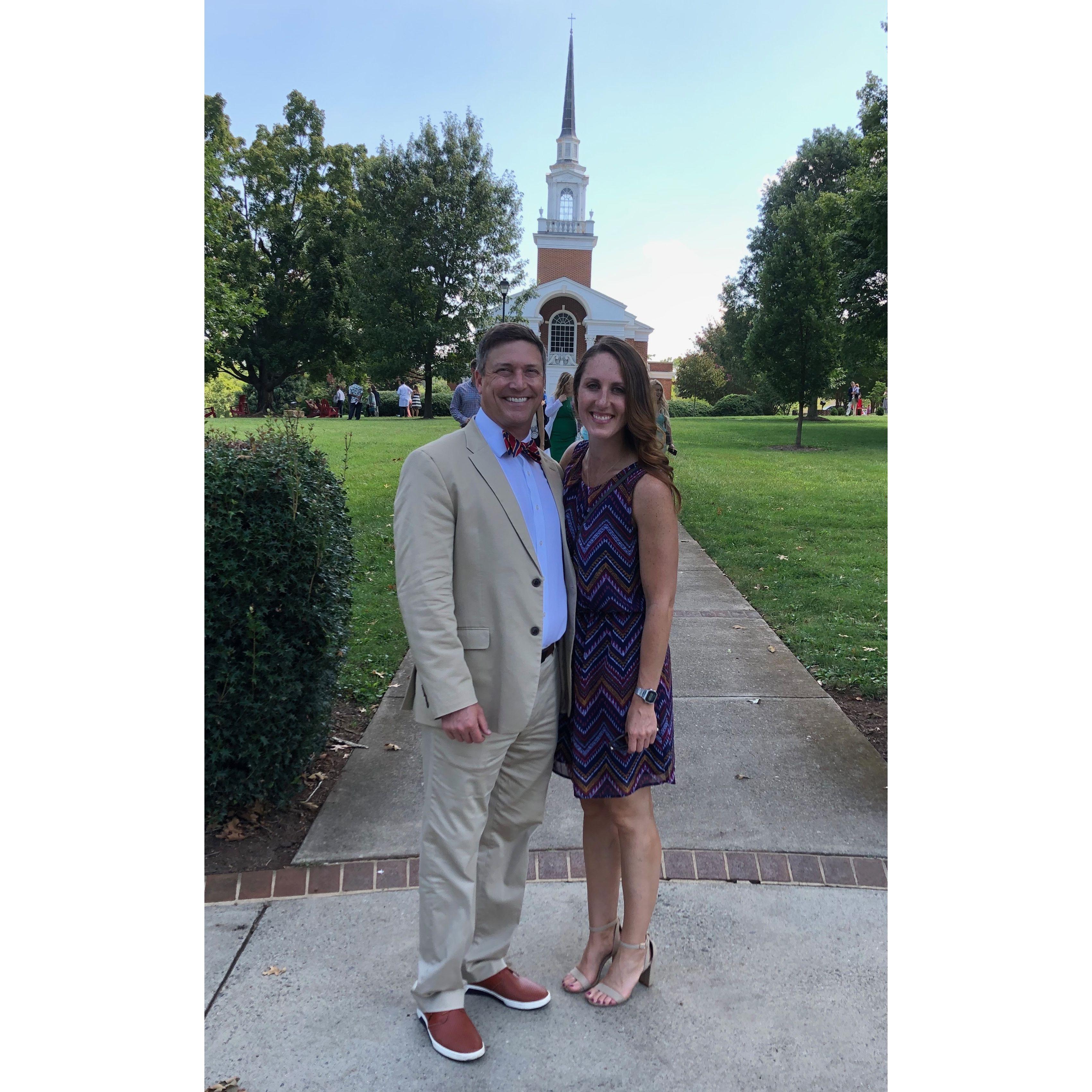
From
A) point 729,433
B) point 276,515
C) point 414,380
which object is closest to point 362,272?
point 414,380

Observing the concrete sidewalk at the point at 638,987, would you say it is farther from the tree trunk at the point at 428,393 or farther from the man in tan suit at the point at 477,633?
the tree trunk at the point at 428,393

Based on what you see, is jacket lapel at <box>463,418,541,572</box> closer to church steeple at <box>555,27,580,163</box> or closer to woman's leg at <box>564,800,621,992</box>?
woman's leg at <box>564,800,621,992</box>

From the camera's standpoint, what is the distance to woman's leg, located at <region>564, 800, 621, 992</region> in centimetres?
288

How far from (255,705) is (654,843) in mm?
1822

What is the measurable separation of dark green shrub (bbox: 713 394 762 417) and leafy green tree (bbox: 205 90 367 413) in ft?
60.5

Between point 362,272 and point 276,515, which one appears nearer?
point 276,515

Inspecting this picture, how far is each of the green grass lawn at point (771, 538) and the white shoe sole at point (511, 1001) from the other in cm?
248

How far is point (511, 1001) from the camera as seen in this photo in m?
2.76

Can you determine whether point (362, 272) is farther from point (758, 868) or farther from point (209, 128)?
point (758, 868)

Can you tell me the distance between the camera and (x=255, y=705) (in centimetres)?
371

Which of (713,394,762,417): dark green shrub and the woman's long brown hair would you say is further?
(713,394,762,417): dark green shrub

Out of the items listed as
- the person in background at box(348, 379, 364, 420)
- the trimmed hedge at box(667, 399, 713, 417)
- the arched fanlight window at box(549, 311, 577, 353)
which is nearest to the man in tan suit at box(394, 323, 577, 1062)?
the person in background at box(348, 379, 364, 420)

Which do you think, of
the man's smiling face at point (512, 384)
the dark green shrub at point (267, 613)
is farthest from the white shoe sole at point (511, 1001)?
the man's smiling face at point (512, 384)

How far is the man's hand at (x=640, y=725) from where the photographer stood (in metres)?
2.69
